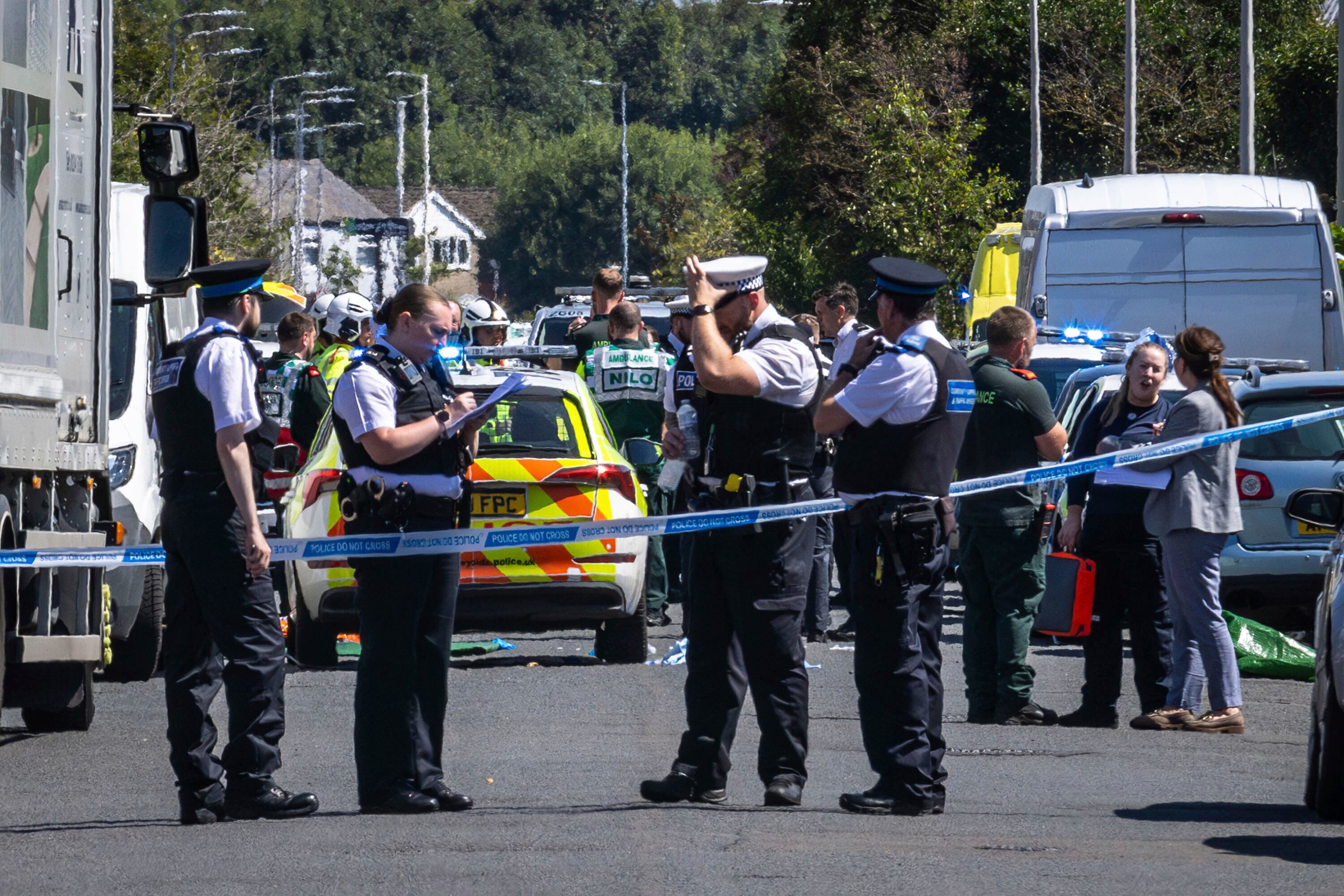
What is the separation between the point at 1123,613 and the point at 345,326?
5584mm

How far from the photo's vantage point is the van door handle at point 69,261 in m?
8.79

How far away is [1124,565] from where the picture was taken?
33.8ft

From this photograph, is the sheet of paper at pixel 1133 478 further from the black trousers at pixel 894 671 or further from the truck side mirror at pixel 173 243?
the truck side mirror at pixel 173 243

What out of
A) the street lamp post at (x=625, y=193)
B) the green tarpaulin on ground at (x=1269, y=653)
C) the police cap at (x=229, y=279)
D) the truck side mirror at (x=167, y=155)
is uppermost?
the street lamp post at (x=625, y=193)

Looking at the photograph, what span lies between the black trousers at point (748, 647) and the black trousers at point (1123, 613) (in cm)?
288

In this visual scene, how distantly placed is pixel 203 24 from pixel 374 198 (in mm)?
21049

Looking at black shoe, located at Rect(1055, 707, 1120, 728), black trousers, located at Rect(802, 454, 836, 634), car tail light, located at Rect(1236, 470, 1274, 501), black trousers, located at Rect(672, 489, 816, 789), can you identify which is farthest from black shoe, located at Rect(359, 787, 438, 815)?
car tail light, located at Rect(1236, 470, 1274, 501)

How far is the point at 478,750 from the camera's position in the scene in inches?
358

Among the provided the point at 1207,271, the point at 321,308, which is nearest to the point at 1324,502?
the point at 321,308

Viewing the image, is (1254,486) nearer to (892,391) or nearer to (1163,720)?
(1163,720)

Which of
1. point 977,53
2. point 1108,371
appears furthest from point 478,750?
point 977,53

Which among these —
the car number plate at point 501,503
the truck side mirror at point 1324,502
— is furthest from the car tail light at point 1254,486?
the truck side mirror at point 1324,502

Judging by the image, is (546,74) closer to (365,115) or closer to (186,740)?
(365,115)

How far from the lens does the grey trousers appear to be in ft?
32.1
